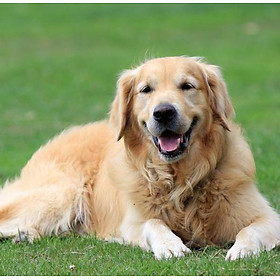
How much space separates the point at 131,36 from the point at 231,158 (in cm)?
1914

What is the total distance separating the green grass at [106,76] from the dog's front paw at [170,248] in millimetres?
100

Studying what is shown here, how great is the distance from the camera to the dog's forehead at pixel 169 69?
22.0ft

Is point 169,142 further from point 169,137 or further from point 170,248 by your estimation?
point 170,248

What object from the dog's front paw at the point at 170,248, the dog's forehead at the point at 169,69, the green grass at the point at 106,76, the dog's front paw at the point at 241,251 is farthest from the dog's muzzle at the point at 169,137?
the dog's front paw at the point at 241,251

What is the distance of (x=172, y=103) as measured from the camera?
641cm

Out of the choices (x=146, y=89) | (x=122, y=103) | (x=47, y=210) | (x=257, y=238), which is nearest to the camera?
(x=257, y=238)

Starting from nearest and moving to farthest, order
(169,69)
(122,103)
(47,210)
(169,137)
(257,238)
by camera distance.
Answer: (257,238) < (169,137) < (169,69) < (122,103) < (47,210)

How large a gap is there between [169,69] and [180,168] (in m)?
0.84

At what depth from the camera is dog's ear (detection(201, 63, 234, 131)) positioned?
6820mm

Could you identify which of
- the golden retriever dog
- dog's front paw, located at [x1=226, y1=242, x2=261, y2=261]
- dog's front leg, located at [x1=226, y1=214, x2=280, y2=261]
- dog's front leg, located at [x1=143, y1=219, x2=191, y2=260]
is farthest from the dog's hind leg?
dog's front paw, located at [x1=226, y1=242, x2=261, y2=261]

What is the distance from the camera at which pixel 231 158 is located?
22.8ft

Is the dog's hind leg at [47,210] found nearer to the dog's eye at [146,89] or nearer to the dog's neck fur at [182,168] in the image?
the dog's neck fur at [182,168]

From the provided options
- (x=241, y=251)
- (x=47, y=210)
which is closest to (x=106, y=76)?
(x=47, y=210)

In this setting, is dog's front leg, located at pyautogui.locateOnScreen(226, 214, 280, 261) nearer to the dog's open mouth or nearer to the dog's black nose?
the dog's open mouth
